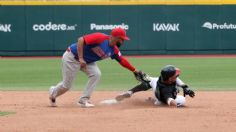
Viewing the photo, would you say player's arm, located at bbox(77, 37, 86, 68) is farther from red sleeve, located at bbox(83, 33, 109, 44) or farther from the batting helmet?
the batting helmet

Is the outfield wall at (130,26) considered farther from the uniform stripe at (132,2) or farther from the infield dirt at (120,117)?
the infield dirt at (120,117)

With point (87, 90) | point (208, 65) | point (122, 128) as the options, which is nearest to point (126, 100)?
point (87, 90)

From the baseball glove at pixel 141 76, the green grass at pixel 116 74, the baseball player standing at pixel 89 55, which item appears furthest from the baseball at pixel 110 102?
the green grass at pixel 116 74

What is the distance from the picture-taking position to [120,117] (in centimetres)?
903

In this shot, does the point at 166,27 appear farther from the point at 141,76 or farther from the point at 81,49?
the point at 81,49

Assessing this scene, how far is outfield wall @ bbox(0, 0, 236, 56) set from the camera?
27766 mm

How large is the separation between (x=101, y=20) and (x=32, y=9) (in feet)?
10.1

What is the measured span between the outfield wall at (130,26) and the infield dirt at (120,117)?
51.7 feet

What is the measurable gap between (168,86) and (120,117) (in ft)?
6.65

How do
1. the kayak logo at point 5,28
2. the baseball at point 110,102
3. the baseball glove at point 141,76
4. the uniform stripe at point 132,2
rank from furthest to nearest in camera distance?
the kayak logo at point 5,28
the uniform stripe at point 132,2
the baseball at point 110,102
the baseball glove at point 141,76

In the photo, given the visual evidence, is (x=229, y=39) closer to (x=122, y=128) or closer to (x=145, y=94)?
(x=145, y=94)

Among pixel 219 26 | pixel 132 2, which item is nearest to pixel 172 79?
pixel 132 2

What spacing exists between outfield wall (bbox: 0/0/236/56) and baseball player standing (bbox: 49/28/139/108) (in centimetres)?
1692

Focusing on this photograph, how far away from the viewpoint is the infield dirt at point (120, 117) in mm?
8062
